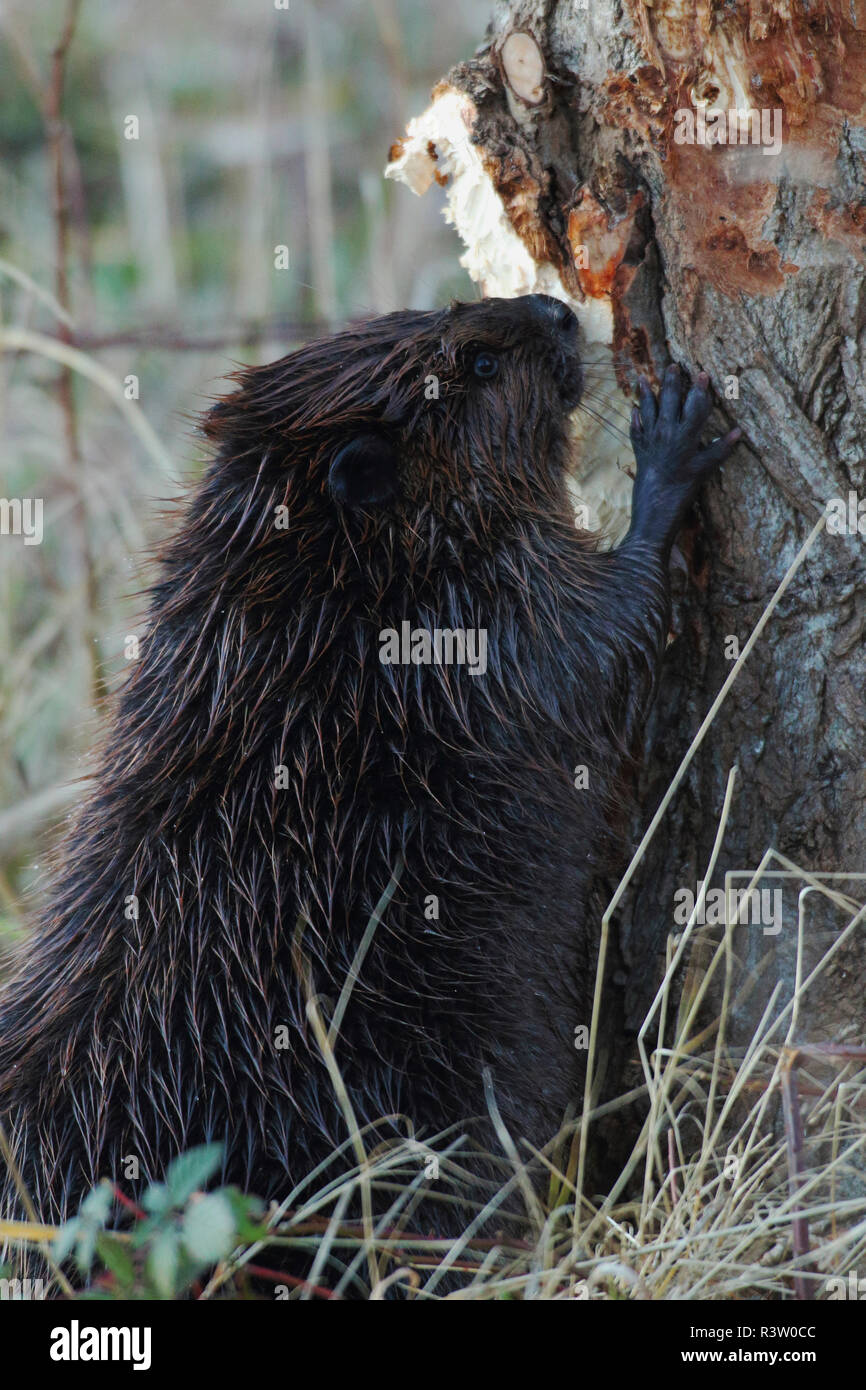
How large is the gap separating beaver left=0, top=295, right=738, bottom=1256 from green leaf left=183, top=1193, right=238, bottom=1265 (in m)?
0.85

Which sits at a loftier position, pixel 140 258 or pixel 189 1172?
pixel 140 258

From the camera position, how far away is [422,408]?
3.51 m

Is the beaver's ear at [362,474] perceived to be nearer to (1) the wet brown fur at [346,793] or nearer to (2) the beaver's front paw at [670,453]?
(1) the wet brown fur at [346,793]

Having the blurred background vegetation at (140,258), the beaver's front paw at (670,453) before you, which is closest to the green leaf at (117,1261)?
the blurred background vegetation at (140,258)

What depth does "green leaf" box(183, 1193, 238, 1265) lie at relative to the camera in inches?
82.4

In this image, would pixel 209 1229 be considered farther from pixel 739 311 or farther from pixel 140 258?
pixel 140 258

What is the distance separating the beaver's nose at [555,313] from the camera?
3.48m

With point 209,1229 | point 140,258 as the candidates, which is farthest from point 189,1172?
point 140,258

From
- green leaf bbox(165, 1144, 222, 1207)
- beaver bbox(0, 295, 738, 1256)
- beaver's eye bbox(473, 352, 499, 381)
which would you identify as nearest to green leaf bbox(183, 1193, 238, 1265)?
green leaf bbox(165, 1144, 222, 1207)

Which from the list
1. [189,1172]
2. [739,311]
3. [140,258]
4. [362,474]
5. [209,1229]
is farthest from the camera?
[140,258]

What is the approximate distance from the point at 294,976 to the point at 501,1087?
0.56m

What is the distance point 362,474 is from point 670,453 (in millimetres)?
754

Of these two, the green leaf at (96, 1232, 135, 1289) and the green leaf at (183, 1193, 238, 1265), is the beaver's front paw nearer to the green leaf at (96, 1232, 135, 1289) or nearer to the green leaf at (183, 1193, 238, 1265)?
the green leaf at (183, 1193, 238, 1265)

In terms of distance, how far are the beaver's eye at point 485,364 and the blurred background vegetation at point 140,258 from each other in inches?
27.5
